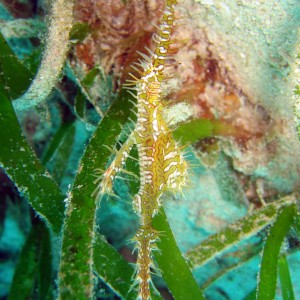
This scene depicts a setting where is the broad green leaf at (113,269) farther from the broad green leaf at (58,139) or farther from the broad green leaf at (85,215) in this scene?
the broad green leaf at (58,139)

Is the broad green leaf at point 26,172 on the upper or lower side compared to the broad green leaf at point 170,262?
upper

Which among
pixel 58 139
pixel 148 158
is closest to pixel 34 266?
pixel 58 139

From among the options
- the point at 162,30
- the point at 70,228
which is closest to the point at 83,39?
the point at 162,30

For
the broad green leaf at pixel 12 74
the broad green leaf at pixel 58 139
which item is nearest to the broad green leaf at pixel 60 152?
the broad green leaf at pixel 58 139

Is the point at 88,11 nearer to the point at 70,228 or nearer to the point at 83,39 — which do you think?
the point at 83,39

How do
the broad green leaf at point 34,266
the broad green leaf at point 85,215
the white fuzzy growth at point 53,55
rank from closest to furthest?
the broad green leaf at point 85,215, the white fuzzy growth at point 53,55, the broad green leaf at point 34,266

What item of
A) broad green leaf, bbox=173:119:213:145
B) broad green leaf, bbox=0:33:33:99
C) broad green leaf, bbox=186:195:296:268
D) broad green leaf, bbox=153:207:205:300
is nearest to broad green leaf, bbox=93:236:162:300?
broad green leaf, bbox=153:207:205:300

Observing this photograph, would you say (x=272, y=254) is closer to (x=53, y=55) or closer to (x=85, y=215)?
(x=85, y=215)

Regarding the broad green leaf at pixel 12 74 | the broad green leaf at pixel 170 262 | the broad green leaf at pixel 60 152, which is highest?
the broad green leaf at pixel 12 74
